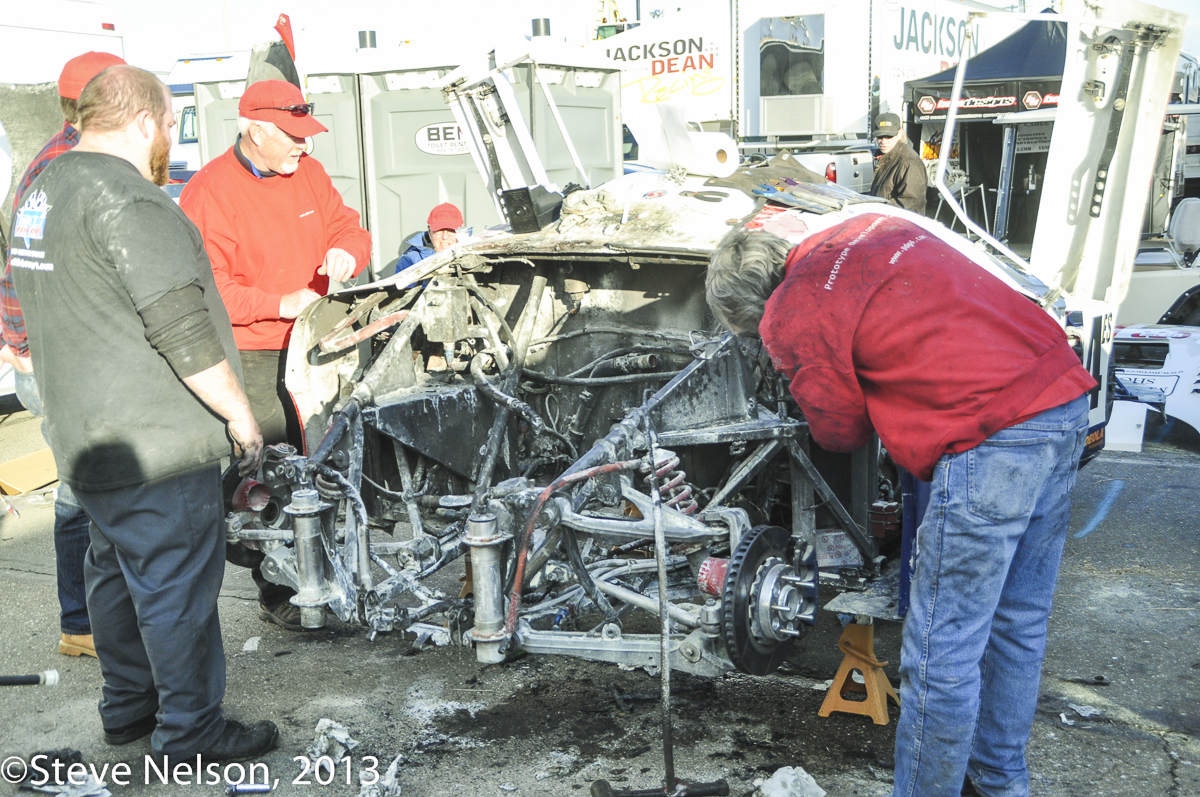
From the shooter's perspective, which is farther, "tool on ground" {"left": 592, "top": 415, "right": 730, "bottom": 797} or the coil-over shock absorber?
the coil-over shock absorber

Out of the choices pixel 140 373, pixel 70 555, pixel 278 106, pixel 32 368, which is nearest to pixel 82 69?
pixel 278 106

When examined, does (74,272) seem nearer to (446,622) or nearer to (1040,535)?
(446,622)

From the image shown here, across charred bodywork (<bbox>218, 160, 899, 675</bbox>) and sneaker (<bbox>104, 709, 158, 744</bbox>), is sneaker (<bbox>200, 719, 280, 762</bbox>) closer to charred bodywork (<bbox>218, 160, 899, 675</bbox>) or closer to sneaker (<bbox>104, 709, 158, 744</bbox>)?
sneaker (<bbox>104, 709, 158, 744</bbox>)

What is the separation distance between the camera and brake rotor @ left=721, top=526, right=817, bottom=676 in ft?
8.14

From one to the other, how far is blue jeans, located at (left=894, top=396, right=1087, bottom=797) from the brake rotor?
1.04 ft

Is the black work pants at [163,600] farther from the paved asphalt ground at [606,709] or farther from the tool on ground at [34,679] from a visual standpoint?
the tool on ground at [34,679]

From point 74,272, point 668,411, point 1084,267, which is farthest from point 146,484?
point 1084,267

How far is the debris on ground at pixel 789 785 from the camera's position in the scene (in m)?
2.58

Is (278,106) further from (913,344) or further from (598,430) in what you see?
(913,344)

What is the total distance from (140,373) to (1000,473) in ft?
7.34

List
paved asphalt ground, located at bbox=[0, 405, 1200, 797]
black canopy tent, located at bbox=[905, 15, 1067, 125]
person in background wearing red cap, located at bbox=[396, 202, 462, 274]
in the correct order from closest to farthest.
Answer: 1. paved asphalt ground, located at bbox=[0, 405, 1200, 797]
2. person in background wearing red cap, located at bbox=[396, 202, 462, 274]
3. black canopy tent, located at bbox=[905, 15, 1067, 125]

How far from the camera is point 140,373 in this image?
8.90 ft

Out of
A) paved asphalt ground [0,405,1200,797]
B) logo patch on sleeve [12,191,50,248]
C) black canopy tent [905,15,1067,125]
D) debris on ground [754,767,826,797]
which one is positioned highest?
black canopy tent [905,15,1067,125]

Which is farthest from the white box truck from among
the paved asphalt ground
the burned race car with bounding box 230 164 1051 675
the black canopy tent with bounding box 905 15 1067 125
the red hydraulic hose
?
the red hydraulic hose
